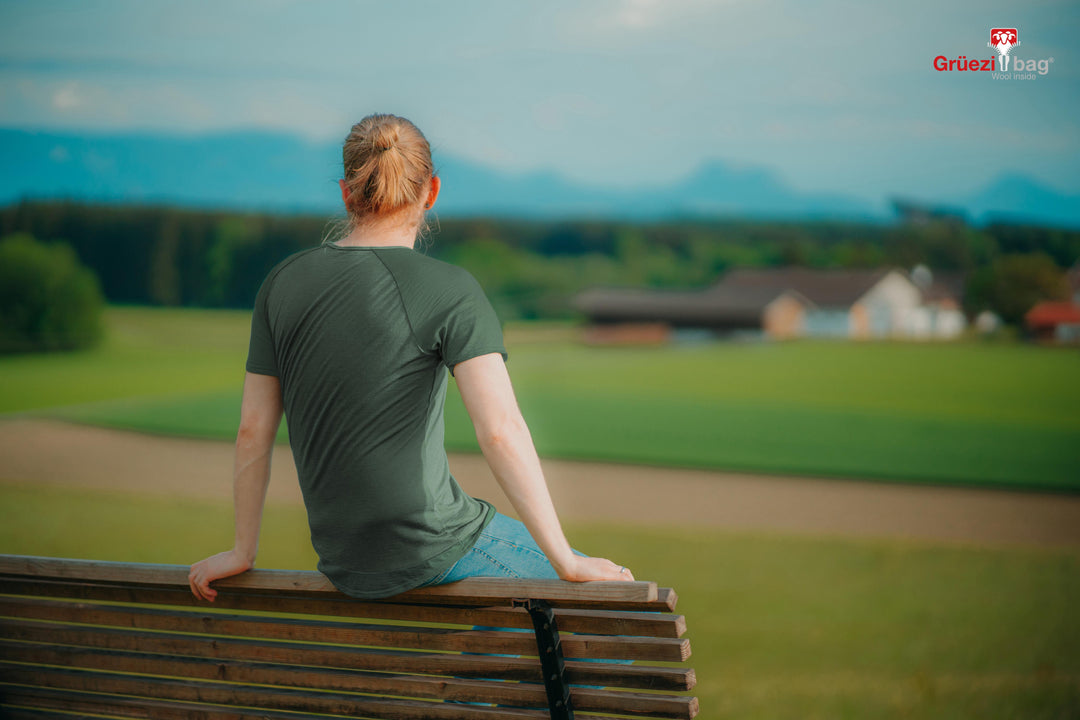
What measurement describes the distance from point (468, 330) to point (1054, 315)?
14.8 meters

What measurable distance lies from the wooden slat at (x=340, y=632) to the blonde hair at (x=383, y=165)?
2.33 feet

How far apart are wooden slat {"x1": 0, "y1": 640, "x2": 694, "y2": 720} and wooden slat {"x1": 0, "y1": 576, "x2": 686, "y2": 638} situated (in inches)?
4.1

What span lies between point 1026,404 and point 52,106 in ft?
57.9

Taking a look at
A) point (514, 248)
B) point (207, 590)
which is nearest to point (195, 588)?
point (207, 590)

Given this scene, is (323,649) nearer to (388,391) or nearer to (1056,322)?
(388,391)

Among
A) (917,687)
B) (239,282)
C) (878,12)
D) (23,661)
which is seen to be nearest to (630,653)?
(23,661)

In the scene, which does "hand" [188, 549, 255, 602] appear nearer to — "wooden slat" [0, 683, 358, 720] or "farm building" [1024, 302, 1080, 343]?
"wooden slat" [0, 683, 358, 720]

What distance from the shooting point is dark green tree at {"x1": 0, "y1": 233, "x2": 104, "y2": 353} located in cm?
1593

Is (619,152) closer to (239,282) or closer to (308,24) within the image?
(308,24)

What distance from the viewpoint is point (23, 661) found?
1917 millimetres

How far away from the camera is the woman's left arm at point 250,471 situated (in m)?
1.59

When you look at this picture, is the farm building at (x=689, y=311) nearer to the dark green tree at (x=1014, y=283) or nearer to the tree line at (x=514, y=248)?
the tree line at (x=514, y=248)

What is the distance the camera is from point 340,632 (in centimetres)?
166

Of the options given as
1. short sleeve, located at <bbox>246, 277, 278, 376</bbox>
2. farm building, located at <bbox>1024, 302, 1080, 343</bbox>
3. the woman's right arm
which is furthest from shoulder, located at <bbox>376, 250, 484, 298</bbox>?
farm building, located at <bbox>1024, 302, 1080, 343</bbox>
